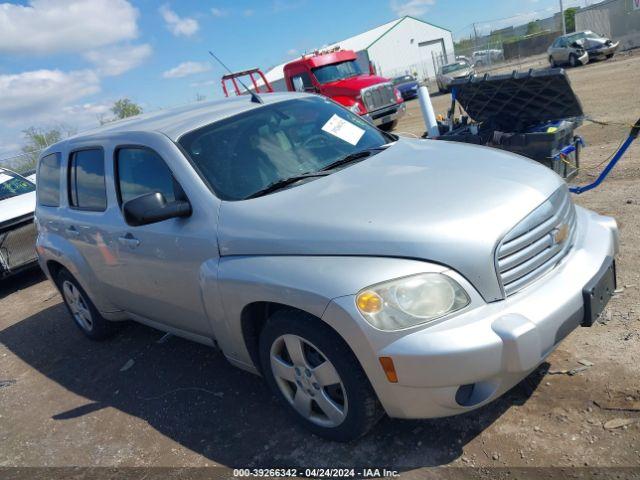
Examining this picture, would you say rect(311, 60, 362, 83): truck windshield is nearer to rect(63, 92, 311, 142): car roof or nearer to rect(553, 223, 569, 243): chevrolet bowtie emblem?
rect(63, 92, 311, 142): car roof

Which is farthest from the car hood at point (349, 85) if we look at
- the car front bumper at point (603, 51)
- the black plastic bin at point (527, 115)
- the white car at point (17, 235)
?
the car front bumper at point (603, 51)

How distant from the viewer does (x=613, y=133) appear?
8.75 meters

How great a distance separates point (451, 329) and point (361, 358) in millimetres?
428

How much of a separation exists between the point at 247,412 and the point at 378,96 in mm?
14262

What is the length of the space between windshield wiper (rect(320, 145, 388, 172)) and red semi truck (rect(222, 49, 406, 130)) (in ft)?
40.6

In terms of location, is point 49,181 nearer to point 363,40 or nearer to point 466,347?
point 466,347

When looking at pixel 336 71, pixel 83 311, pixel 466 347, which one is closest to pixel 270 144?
pixel 466 347

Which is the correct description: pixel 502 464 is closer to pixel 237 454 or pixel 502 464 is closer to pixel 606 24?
pixel 237 454

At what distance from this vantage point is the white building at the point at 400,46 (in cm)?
5581

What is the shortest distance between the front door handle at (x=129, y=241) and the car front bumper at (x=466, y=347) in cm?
178

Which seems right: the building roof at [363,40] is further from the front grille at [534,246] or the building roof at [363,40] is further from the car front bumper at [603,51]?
the front grille at [534,246]

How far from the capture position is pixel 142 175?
3.64m

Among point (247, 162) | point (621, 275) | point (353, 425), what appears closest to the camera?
point (353, 425)

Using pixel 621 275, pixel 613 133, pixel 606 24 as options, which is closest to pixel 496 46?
pixel 606 24
